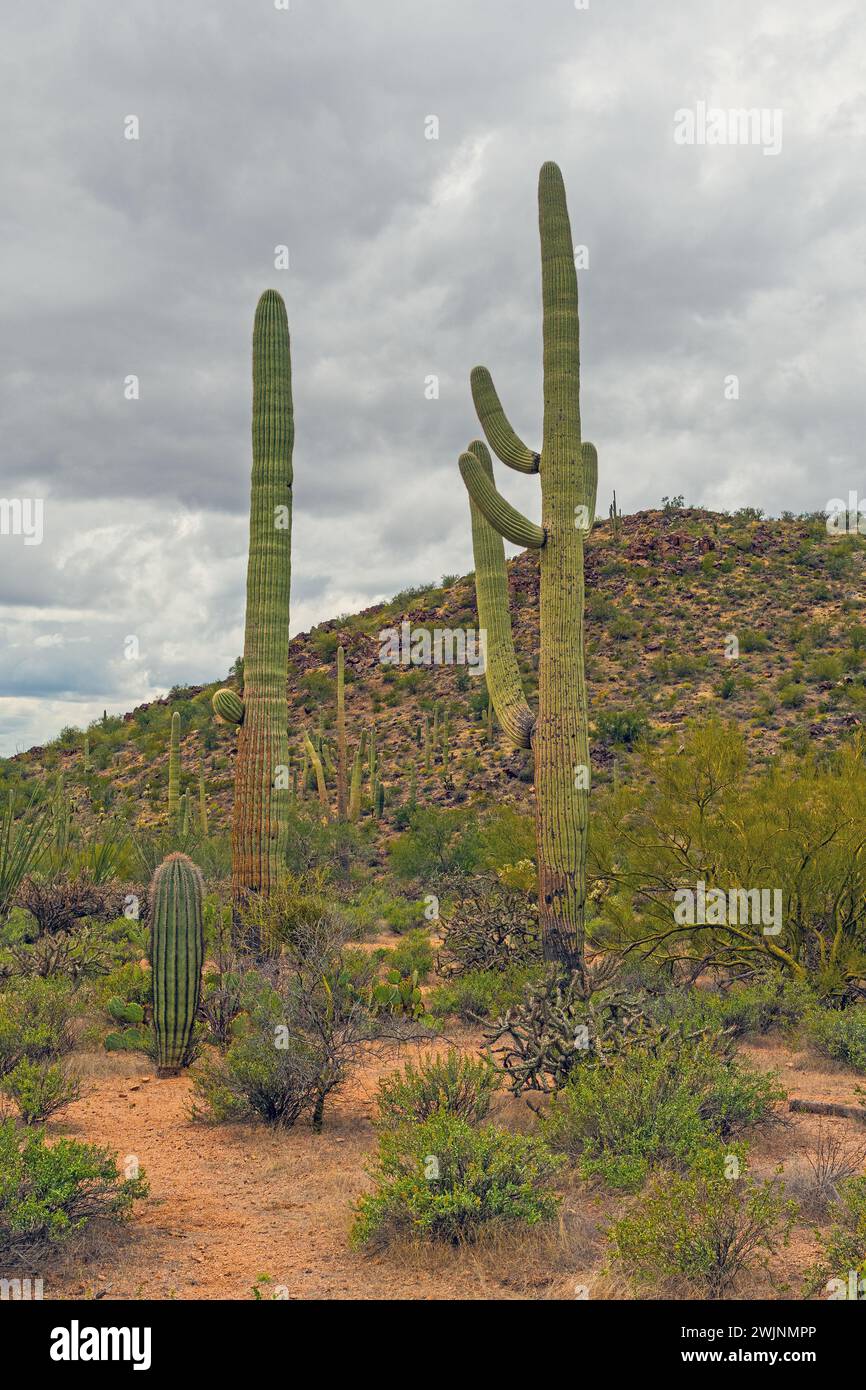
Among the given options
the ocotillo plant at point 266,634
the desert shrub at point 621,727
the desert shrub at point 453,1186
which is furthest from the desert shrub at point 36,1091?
the desert shrub at point 621,727

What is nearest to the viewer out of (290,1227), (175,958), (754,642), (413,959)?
(290,1227)

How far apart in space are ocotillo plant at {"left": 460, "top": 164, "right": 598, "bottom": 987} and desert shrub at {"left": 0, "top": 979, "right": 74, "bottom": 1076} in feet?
14.4

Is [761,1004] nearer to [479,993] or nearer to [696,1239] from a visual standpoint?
[479,993]

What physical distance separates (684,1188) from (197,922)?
17.1 feet

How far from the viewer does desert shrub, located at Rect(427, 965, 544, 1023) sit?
1073 cm

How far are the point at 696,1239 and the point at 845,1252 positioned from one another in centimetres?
67

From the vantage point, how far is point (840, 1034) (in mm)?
8930

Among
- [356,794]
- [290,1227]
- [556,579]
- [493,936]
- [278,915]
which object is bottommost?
[290,1227]

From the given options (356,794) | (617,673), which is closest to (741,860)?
(356,794)

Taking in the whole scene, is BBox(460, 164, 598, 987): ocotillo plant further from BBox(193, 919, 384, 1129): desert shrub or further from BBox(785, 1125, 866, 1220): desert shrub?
BBox(785, 1125, 866, 1220): desert shrub

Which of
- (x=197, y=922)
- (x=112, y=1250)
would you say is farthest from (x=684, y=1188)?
(x=197, y=922)

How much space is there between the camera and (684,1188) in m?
5.02

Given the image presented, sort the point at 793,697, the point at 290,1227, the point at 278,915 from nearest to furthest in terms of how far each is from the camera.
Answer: the point at 290,1227 → the point at 278,915 → the point at 793,697

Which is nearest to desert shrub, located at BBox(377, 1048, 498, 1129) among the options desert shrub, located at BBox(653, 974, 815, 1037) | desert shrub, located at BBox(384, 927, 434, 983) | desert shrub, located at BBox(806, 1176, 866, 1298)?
desert shrub, located at BBox(806, 1176, 866, 1298)
